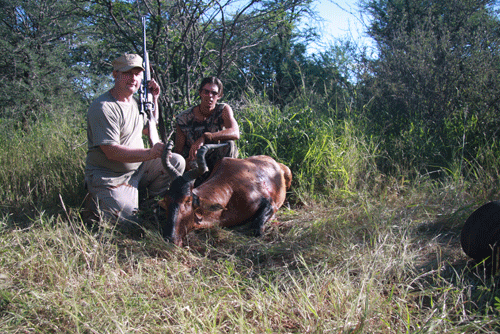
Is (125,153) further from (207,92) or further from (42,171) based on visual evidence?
(42,171)

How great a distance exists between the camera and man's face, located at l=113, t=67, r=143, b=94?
157 inches

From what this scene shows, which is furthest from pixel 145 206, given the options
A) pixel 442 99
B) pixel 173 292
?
pixel 442 99

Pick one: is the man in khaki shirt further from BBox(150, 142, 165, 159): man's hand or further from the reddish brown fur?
the reddish brown fur

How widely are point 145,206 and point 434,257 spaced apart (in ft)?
9.74

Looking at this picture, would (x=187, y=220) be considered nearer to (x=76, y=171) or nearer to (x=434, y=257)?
(x=434, y=257)

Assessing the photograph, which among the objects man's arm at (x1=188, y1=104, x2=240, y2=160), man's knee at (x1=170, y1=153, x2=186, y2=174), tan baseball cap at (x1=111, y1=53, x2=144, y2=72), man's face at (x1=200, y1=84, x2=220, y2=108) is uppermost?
tan baseball cap at (x1=111, y1=53, x2=144, y2=72)

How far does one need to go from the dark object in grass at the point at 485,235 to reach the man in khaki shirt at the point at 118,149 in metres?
2.75

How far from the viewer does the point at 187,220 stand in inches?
129

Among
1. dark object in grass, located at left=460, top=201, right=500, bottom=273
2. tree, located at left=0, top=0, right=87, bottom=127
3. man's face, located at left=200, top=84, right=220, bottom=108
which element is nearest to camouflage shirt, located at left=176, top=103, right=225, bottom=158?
man's face, located at left=200, top=84, right=220, bottom=108

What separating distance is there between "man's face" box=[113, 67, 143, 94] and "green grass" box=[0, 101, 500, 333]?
4.89ft

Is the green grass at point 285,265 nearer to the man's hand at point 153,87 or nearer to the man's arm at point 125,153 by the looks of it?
the man's arm at point 125,153

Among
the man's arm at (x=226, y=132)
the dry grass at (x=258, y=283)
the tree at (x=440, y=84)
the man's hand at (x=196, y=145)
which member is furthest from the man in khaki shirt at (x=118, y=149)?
the tree at (x=440, y=84)

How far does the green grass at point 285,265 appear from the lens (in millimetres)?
2174

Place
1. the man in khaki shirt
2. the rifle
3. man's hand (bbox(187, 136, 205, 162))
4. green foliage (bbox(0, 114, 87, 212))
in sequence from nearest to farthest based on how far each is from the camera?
the man in khaki shirt, the rifle, man's hand (bbox(187, 136, 205, 162)), green foliage (bbox(0, 114, 87, 212))
